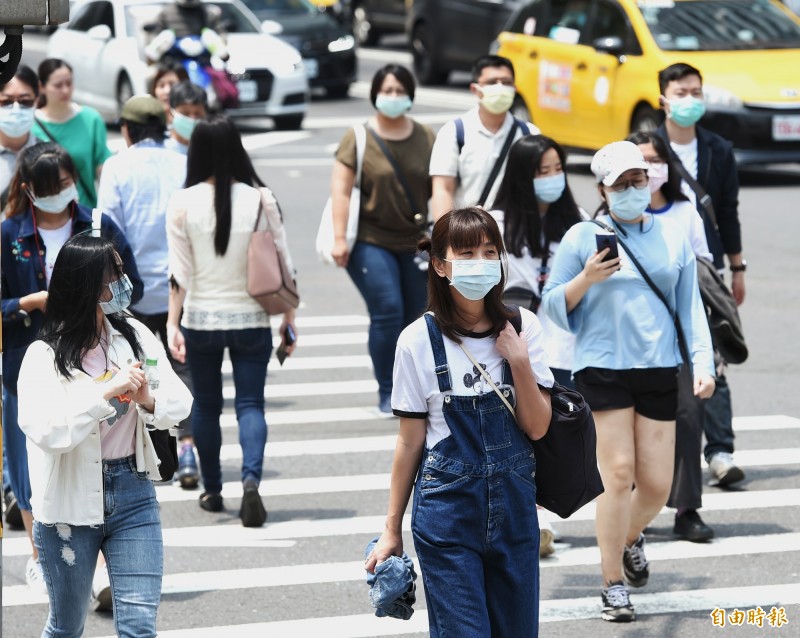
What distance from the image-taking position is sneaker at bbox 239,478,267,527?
7.38m

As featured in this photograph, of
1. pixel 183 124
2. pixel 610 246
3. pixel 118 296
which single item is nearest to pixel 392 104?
pixel 183 124

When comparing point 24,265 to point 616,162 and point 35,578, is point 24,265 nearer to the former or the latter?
point 35,578

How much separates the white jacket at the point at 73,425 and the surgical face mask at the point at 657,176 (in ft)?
7.74

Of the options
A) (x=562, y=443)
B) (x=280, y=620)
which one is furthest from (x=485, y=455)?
(x=280, y=620)

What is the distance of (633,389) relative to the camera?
6.00 meters

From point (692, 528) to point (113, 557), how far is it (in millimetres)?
3081

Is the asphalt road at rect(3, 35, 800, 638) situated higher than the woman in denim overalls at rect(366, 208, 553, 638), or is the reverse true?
the woman in denim overalls at rect(366, 208, 553, 638)

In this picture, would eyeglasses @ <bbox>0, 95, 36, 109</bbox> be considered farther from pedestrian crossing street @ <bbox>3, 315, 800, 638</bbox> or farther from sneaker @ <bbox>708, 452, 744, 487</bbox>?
sneaker @ <bbox>708, 452, 744, 487</bbox>

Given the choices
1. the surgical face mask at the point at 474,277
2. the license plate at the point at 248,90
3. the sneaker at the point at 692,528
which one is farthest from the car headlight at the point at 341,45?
the surgical face mask at the point at 474,277

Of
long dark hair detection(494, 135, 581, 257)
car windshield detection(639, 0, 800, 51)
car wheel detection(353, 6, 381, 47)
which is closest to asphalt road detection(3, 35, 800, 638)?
long dark hair detection(494, 135, 581, 257)

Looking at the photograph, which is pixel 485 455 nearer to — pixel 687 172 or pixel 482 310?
pixel 482 310

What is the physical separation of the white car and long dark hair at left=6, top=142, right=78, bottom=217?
13415 mm

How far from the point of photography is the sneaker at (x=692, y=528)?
7.03 metres

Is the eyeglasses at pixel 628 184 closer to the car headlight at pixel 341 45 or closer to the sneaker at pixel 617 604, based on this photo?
the sneaker at pixel 617 604
